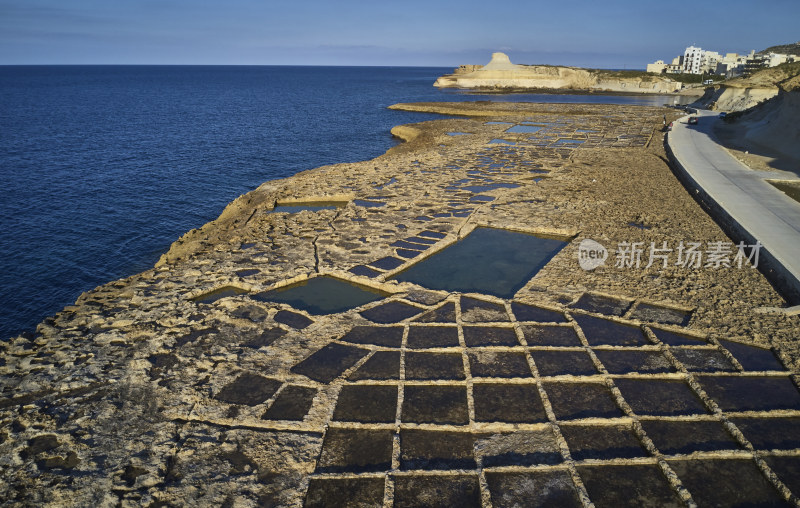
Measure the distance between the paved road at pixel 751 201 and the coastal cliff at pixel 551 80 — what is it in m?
81.1

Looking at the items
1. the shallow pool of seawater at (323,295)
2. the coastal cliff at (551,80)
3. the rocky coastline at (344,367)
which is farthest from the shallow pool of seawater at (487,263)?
the coastal cliff at (551,80)

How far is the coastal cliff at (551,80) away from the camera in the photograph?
3851 inches

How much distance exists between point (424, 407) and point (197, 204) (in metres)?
20.1

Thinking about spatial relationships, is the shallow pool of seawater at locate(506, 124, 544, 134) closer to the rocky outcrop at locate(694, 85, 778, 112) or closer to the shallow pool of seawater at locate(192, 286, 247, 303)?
Answer: the rocky outcrop at locate(694, 85, 778, 112)

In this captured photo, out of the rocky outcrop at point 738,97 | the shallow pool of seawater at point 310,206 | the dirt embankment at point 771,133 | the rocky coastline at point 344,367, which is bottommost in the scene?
the rocky coastline at point 344,367

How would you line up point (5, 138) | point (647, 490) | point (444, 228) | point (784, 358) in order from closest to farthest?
1. point (647, 490)
2. point (784, 358)
3. point (444, 228)
4. point (5, 138)

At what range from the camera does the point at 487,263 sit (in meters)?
13.9

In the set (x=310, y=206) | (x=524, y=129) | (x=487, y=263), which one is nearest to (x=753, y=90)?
(x=524, y=129)

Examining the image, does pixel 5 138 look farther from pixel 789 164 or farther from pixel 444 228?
pixel 789 164

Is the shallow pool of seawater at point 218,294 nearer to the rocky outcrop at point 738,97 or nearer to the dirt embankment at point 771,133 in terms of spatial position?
the dirt embankment at point 771,133

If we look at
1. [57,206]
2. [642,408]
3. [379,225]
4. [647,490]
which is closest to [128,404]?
[647,490]

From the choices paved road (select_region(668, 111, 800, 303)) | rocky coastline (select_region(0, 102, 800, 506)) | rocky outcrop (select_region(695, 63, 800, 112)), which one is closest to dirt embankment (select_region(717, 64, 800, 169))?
paved road (select_region(668, 111, 800, 303))

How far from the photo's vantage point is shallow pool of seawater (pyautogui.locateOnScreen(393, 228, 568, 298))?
1258 cm

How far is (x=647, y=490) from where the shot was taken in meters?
6.16
